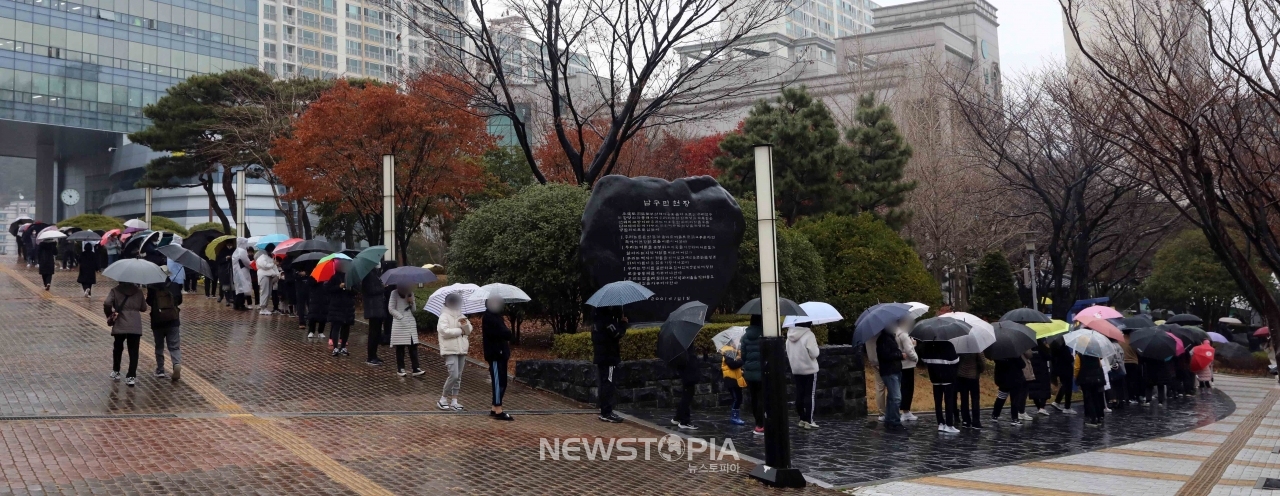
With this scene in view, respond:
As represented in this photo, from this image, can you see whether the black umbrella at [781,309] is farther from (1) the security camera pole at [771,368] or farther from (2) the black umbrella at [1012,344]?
(2) the black umbrella at [1012,344]

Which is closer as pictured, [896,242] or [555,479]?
[555,479]

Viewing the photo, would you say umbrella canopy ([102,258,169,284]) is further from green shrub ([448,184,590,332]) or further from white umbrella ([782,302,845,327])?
white umbrella ([782,302,845,327])

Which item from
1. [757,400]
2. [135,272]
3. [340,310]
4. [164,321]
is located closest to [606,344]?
[757,400]

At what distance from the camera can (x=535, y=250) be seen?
1572cm

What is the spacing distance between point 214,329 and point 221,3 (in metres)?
50.8


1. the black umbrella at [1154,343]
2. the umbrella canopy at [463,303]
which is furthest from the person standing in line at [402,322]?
the black umbrella at [1154,343]

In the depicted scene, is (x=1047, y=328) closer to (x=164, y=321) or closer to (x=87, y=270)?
(x=164, y=321)

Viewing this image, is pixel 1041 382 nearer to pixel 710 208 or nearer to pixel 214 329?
pixel 710 208

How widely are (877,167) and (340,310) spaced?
54.5 ft

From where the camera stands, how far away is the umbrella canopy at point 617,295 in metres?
11.6

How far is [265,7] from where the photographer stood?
81062mm

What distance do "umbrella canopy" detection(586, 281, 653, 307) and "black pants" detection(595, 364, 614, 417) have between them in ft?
2.46

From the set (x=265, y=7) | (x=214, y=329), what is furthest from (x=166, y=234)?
Answer: (x=265, y=7)

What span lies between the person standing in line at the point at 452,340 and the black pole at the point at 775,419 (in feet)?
12.6
